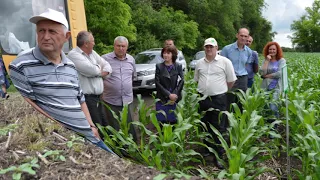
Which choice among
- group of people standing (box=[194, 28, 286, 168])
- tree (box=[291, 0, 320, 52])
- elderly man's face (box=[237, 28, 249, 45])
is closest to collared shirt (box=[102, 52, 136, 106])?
group of people standing (box=[194, 28, 286, 168])

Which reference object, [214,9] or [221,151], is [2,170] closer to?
[221,151]

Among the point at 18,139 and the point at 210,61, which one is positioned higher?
the point at 210,61

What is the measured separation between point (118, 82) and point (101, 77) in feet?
1.44

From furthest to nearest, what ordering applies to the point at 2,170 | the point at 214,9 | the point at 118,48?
the point at 214,9, the point at 118,48, the point at 2,170

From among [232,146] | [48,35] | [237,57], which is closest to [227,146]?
[232,146]

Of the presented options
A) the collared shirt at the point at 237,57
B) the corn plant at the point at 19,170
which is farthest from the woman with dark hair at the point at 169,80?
the corn plant at the point at 19,170

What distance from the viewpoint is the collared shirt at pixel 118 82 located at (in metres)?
4.81

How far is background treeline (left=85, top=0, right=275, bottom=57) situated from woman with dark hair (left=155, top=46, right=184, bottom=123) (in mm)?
7784

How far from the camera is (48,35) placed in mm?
2447

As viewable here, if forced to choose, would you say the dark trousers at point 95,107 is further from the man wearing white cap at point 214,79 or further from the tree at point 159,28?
the tree at point 159,28

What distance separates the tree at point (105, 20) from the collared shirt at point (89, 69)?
827 cm

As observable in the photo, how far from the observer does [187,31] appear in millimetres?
25984

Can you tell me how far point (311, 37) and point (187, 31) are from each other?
82591 mm

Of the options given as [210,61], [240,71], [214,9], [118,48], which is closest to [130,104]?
[118,48]
